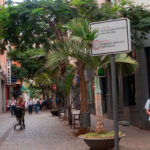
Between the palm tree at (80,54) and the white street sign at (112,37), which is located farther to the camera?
the palm tree at (80,54)

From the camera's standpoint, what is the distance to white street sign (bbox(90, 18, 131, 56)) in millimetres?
4809

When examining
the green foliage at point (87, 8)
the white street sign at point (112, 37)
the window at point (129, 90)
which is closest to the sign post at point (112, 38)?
the white street sign at point (112, 37)

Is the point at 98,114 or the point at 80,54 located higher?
the point at 80,54

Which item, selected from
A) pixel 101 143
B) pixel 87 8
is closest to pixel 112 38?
pixel 101 143

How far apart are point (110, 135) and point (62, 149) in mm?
1793

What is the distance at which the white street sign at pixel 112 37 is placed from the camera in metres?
4.81

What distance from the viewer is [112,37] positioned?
495 cm

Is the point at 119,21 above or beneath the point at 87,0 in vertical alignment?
beneath

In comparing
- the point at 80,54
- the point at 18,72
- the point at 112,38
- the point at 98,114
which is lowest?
the point at 98,114

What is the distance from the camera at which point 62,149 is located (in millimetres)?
9750

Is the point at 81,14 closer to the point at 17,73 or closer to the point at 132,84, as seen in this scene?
the point at 132,84

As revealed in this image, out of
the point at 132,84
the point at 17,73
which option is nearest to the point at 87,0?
the point at 132,84

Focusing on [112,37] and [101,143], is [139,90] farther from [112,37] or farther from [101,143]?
[112,37]

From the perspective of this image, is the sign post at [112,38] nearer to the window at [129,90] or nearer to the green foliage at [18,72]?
the window at [129,90]
